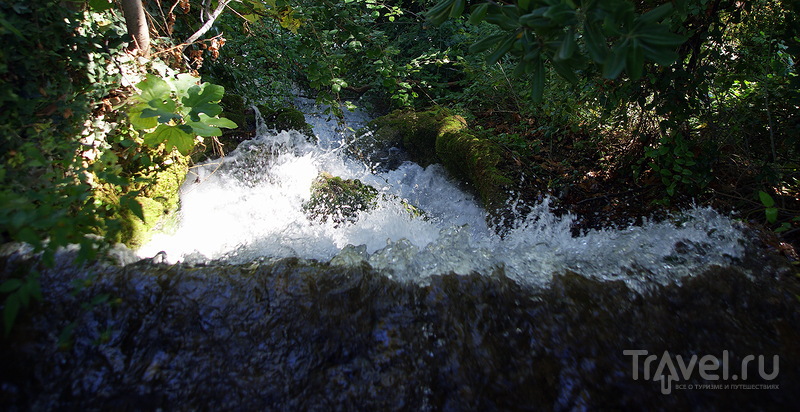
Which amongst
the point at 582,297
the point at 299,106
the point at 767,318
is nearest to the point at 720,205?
the point at 767,318

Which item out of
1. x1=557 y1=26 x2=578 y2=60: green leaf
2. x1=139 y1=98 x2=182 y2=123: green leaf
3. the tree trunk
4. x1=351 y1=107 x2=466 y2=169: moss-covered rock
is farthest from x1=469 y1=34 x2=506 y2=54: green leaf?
x1=351 y1=107 x2=466 y2=169: moss-covered rock

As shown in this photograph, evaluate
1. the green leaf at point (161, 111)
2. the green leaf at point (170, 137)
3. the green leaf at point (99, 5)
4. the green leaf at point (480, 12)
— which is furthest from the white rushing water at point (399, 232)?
the green leaf at point (99, 5)

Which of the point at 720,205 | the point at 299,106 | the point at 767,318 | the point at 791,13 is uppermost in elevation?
the point at 791,13

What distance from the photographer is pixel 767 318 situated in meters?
1.78

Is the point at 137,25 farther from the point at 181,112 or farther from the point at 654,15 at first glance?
the point at 654,15

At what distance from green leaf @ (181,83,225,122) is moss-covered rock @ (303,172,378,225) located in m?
1.35

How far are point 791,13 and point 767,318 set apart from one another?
6.74 ft

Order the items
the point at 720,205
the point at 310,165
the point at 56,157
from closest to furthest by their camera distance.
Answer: the point at 56,157, the point at 720,205, the point at 310,165

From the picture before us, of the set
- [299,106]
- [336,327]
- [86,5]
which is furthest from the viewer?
[299,106]

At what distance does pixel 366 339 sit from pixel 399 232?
1.66 m

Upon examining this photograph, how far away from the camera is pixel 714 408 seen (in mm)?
1428

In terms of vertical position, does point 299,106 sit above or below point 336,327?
above

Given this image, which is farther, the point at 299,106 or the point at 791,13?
the point at 299,106

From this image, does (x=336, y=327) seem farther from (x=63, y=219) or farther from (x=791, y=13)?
(x=791, y=13)
